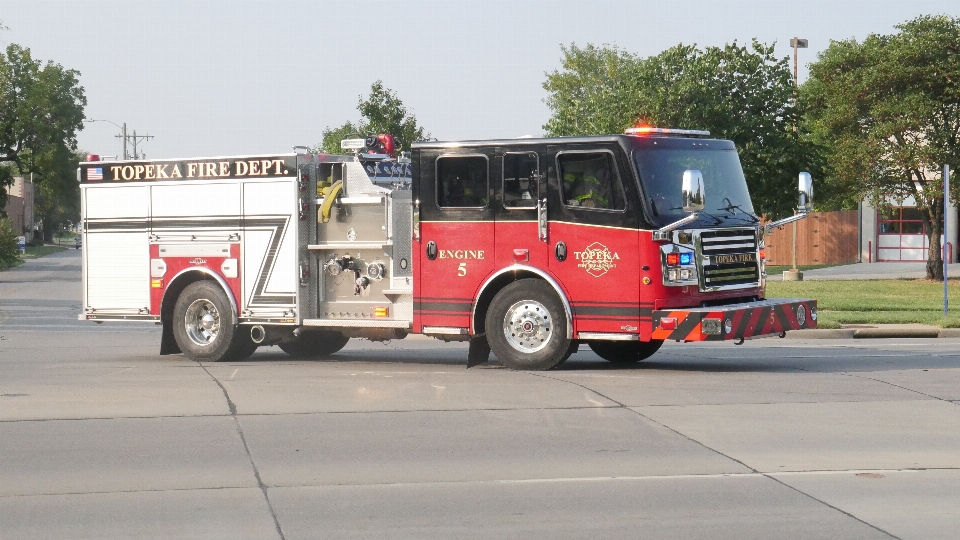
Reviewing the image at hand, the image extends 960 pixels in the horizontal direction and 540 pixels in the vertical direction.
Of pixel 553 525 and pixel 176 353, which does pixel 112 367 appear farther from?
pixel 553 525

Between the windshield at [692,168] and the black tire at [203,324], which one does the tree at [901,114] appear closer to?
the windshield at [692,168]

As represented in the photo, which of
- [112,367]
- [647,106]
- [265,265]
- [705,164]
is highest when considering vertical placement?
[647,106]

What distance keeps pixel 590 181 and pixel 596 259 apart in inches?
32.9

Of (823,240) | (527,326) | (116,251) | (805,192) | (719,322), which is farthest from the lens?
(823,240)

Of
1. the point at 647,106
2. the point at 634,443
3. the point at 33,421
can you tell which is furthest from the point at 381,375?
the point at 647,106

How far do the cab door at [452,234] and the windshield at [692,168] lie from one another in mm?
1794

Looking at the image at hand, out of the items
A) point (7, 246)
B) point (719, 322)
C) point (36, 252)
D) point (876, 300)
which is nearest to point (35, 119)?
point (36, 252)

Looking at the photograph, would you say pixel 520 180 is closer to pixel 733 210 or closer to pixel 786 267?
pixel 733 210

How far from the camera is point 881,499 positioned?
25.3 ft

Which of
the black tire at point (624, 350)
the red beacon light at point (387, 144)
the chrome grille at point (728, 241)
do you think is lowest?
the black tire at point (624, 350)

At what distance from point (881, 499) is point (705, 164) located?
7148 mm

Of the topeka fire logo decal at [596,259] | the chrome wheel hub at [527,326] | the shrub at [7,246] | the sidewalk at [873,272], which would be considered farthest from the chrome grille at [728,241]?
the shrub at [7,246]

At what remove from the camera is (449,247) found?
48.3 feet

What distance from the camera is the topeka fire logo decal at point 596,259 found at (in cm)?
1386
